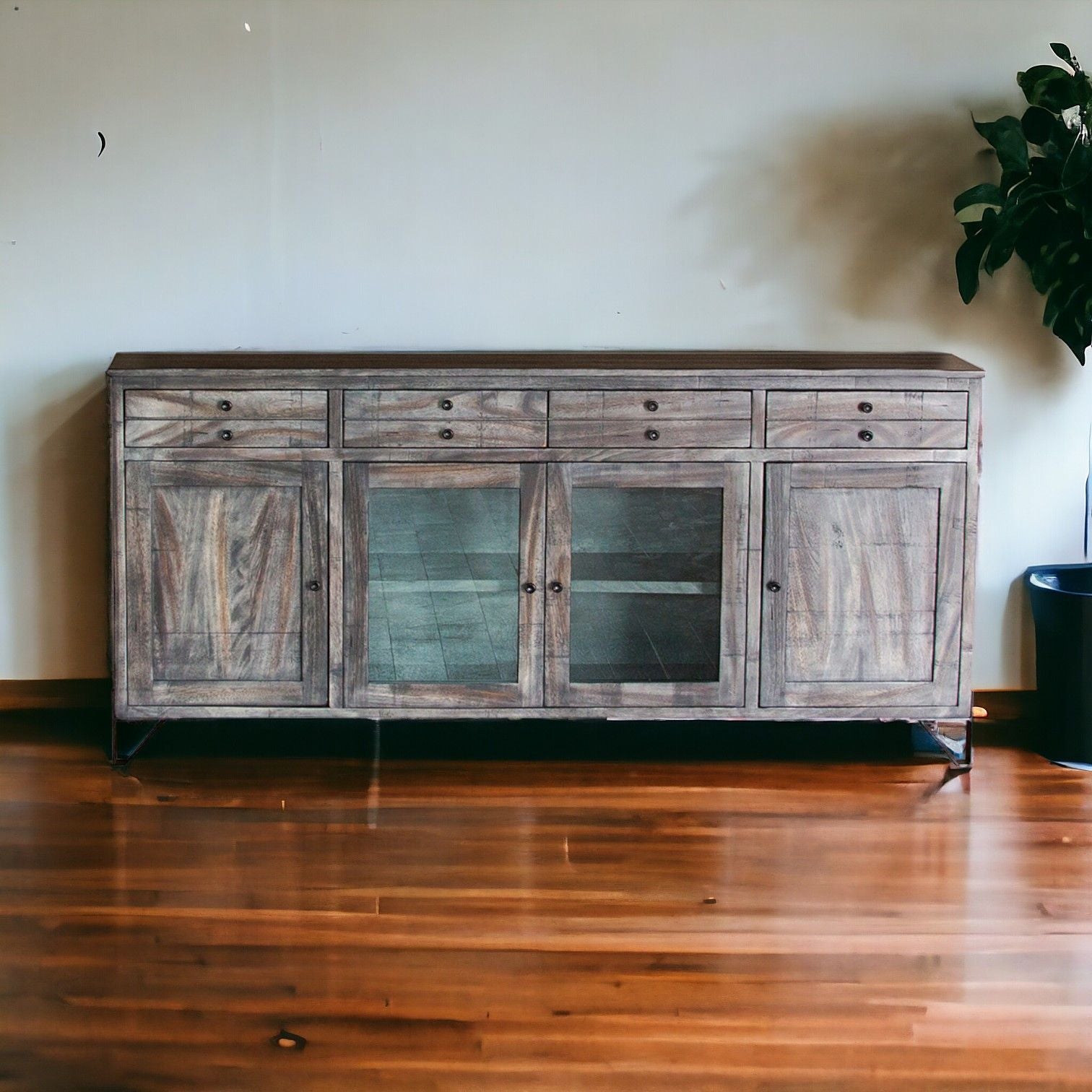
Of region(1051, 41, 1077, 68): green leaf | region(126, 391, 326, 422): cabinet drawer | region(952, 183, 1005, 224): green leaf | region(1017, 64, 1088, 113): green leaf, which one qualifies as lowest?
region(126, 391, 326, 422): cabinet drawer

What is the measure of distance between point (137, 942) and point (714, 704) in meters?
1.43

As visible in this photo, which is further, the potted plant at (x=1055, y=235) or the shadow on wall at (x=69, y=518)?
the shadow on wall at (x=69, y=518)

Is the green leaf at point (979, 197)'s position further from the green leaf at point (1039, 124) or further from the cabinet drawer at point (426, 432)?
the cabinet drawer at point (426, 432)

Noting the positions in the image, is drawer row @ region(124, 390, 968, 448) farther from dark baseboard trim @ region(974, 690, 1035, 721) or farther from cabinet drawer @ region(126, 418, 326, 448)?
dark baseboard trim @ region(974, 690, 1035, 721)

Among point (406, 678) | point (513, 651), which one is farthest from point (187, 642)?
point (513, 651)

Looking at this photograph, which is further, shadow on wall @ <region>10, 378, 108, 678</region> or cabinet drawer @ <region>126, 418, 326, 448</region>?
shadow on wall @ <region>10, 378, 108, 678</region>

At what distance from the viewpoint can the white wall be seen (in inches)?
133

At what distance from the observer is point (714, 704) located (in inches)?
125

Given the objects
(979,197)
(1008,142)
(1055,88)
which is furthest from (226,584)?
(1055,88)

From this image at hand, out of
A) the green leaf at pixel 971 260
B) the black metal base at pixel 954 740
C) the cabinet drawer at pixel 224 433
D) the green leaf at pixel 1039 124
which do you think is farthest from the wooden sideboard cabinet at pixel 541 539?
the green leaf at pixel 1039 124

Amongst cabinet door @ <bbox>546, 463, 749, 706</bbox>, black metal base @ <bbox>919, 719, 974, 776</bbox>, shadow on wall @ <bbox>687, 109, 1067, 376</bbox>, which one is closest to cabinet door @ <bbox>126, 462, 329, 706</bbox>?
cabinet door @ <bbox>546, 463, 749, 706</bbox>

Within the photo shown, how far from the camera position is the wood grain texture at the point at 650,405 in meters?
3.10

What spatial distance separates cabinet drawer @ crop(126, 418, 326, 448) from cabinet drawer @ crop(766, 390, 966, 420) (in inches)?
41.5

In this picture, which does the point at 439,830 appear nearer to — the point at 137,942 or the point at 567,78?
the point at 137,942
